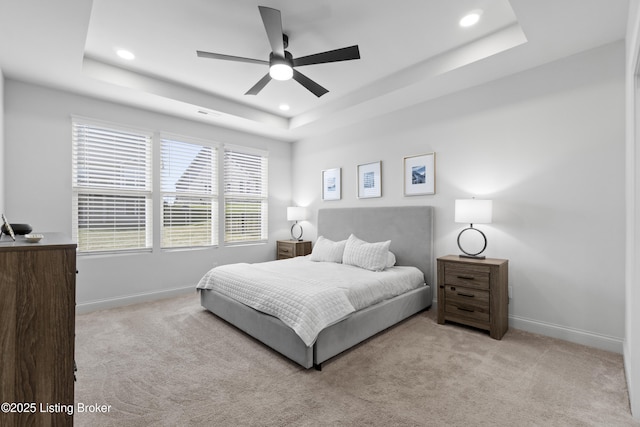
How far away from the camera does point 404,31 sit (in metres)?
2.75

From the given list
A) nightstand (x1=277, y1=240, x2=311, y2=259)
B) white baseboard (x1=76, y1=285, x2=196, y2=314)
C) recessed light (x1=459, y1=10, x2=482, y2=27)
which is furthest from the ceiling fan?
white baseboard (x1=76, y1=285, x2=196, y2=314)

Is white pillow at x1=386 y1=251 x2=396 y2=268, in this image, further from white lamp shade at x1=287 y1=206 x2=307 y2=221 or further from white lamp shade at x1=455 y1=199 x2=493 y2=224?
white lamp shade at x1=287 y1=206 x2=307 y2=221

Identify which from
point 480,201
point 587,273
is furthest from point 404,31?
point 587,273

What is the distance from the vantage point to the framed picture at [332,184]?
16.7ft

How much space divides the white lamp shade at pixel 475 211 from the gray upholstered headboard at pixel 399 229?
0.69m

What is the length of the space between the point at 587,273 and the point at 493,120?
5.99 feet

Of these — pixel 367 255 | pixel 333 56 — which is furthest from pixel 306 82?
pixel 367 255

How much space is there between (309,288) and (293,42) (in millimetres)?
2433

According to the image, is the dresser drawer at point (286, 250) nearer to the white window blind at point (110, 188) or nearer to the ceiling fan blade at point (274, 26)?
the white window blind at point (110, 188)

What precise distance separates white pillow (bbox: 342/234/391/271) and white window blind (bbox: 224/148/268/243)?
2.17 metres

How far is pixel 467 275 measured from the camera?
309 centimetres

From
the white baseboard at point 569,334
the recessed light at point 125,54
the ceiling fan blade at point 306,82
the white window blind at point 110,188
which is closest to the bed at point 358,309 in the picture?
the white baseboard at point 569,334

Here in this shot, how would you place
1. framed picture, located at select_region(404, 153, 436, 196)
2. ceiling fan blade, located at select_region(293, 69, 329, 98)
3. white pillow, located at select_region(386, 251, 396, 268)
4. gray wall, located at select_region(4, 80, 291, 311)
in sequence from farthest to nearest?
1. framed picture, located at select_region(404, 153, 436, 196)
2. white pillow, located at select_region(386, 251, 396, 268)
3. gray wall, located at select_region(4, 80, 291, 311)
4. ceiling fan blade, located at select_region(293, 69, 329, 98)

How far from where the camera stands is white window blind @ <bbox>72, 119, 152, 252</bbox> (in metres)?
3.72
